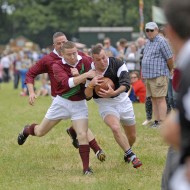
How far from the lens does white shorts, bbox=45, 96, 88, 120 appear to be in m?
7.66

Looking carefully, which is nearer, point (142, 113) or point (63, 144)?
point (63, 144)

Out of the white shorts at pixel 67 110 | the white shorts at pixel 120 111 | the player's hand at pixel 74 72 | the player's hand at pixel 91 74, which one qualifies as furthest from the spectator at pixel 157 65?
the player's hand at pixel 91 74

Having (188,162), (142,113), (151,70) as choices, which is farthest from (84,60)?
(142,113)

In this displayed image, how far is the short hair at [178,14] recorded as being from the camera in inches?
101

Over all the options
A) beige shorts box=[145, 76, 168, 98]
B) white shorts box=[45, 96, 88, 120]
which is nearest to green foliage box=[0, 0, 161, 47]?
beige shorts box=[145, 76, 168, 98]

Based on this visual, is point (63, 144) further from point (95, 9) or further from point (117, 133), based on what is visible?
point (95, 9)

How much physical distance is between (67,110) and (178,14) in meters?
5.26

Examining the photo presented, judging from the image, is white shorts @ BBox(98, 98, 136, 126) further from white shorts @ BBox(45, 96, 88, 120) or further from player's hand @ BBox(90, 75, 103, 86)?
player's hand @ BBox(90, 75, 103, 86)

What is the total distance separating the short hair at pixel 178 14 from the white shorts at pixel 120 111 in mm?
5053

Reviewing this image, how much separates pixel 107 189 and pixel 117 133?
105 cm

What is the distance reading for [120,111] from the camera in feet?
25.4

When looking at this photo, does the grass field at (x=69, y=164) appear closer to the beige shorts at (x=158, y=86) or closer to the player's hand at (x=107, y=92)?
the beige shorts at (x=158, y=86)

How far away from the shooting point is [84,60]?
305 inches

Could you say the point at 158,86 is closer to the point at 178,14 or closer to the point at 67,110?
the point at 67,110
